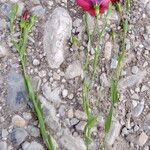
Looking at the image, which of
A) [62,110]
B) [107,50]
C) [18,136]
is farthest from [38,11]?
[18,136]

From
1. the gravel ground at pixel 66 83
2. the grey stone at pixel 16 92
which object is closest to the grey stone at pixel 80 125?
the gravel ground at pixel 66 83

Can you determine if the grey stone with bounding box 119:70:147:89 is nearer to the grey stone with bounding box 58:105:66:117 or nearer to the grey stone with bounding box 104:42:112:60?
the grey stone with bounding box 104:42:112:60

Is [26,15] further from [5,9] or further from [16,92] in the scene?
[16,92]

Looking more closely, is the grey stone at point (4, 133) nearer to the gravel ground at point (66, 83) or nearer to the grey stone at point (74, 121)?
the gravel ground at point (66, 83)

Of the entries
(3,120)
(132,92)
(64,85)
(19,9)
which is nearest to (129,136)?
(132,92)

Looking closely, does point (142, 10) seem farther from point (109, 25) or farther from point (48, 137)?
point (48, 137)

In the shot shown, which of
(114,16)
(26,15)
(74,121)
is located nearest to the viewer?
(74,121)
